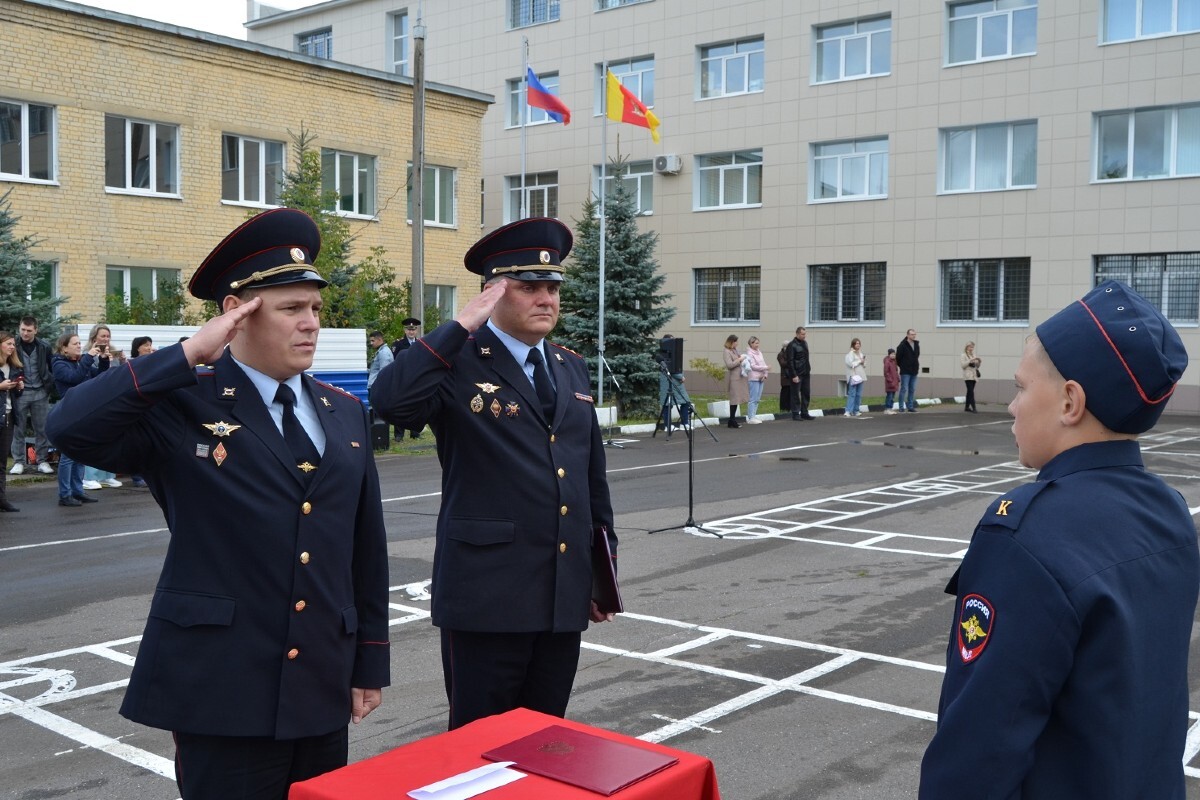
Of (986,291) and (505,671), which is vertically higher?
(986,291)

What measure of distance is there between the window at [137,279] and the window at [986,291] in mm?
22064

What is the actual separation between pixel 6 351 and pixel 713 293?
2940 centimetres

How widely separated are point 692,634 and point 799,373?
19.5m

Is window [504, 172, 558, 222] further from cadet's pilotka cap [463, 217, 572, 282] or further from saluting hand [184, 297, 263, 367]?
saluting hand [184, 297, 263, 367]

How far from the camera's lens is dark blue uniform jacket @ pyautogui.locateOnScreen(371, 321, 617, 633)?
3836 millimetres

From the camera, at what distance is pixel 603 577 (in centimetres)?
420

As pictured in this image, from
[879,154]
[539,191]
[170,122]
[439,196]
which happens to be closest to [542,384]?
[170,122]

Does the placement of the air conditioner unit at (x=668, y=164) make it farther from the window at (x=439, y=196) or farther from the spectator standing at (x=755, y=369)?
the spectator standing at (x=755, y=369)

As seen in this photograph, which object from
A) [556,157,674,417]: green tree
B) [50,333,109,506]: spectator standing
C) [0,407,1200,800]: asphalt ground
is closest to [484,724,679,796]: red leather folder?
[0,407,1200,800]: asphalt ground

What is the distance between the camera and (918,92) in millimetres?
35062

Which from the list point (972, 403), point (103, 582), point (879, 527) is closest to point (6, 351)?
point (103, 582)

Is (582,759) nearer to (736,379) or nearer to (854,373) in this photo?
(736,379)

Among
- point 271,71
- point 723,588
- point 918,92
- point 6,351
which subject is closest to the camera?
point 723,588

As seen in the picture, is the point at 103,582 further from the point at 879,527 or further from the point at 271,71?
the point at 271,71
